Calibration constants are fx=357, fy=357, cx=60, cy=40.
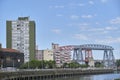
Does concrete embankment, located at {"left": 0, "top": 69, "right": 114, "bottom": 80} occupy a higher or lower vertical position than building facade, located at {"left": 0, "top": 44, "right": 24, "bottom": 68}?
lower

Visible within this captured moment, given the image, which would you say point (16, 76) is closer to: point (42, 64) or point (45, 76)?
point (45, 76)

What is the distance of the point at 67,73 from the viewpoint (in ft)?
535

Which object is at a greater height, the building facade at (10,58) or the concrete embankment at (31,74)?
the building facade at (10,58)

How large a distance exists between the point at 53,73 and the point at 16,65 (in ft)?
148

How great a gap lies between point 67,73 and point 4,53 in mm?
33951

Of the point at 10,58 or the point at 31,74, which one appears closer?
the point at 31,74

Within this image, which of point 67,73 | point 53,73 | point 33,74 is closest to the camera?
point 33,74

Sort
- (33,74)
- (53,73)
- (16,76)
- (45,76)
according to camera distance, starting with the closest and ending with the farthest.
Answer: (16,76), (33,74), (45,76), (53,73)

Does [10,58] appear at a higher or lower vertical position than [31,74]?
higher

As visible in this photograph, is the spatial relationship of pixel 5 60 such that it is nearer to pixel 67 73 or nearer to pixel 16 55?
pixel 16 55

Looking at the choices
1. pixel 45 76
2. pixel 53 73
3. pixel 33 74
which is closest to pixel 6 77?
pixel 33 74

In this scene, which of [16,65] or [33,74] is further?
[16,65]

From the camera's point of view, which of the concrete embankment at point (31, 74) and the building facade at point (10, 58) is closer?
the concrete embankment at point (31, 74)

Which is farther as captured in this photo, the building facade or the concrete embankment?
the building facade
